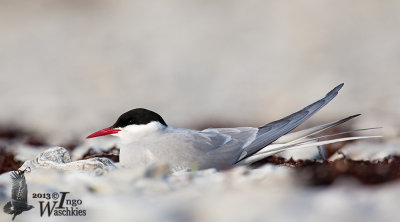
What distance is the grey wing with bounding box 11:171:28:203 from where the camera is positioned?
2.59 m

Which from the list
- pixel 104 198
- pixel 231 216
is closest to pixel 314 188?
pixel 231 216

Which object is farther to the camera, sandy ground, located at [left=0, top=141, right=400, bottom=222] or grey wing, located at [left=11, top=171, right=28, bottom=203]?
grey wing, located at [left=11, top=171, right=28, bottom=203]

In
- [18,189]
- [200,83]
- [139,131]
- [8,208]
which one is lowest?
[8,208]

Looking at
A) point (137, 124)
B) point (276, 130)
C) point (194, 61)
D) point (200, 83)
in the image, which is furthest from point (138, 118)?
point (194, 61)

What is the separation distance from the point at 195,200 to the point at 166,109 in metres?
6.75

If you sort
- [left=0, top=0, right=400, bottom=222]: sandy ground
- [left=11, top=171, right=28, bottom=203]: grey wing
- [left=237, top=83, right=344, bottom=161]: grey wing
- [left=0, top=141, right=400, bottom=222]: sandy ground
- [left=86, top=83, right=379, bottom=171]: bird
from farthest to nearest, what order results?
[left=237, top=83, right=344, bottom=161]: grey wing
[left=86, top=83, right=379, bottom=171]: bird
[left=11, top=171, right=28, bottom=203]: grey wing
[left=0, top=0, right=400, bottom=222]: sandy ground
[left=0, top=141, right=400, bottom=222]: sandy ground

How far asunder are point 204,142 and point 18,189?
1.36 metres

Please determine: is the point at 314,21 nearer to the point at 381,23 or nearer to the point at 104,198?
the point at 381,23

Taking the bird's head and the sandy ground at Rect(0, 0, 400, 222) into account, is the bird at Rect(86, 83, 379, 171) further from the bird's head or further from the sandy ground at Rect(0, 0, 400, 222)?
the sandy ground at Rect(0, 0, 400, 222)

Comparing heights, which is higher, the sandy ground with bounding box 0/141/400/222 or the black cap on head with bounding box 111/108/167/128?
the black cap on head with bounding box 111/108/167/128

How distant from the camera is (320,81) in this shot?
32.0 ft

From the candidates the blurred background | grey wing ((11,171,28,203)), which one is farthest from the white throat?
the blurred background

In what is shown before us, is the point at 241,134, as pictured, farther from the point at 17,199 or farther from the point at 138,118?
the point at 17,199

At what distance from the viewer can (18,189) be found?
2711 millimetres
